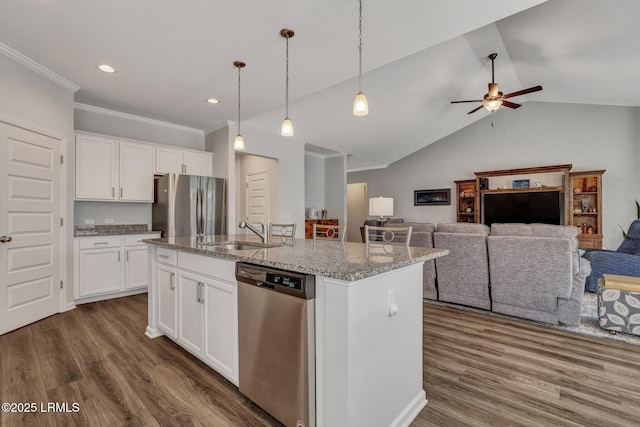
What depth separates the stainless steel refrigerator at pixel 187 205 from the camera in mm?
4137

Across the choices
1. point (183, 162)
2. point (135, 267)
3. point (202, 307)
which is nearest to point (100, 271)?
point (135, 267)

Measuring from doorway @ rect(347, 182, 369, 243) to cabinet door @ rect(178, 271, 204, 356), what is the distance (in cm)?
755

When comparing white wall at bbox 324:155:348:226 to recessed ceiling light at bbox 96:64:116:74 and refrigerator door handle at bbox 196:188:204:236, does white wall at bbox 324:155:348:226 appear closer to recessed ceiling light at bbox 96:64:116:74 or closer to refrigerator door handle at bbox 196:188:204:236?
refrigerator door handle at bbox 196:188:204:236

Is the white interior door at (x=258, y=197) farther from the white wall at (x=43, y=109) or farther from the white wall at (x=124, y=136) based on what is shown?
the white wall at (x=43, y=109)

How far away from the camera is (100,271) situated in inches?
148

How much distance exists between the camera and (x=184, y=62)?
2.96m

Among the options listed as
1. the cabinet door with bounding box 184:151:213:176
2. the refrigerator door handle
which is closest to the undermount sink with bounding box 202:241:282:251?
the refrigerator door handle

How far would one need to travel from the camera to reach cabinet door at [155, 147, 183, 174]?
4.36 m

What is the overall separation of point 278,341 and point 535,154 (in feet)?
24.8

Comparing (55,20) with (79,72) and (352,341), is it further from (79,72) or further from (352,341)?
(352,341)

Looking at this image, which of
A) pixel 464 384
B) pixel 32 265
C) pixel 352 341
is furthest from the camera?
pixel 32 265

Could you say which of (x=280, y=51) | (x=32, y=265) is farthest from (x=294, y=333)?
(x=32, y=265)

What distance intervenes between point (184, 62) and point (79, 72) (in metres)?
1.19

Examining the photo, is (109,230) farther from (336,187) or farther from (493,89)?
(493,89)
